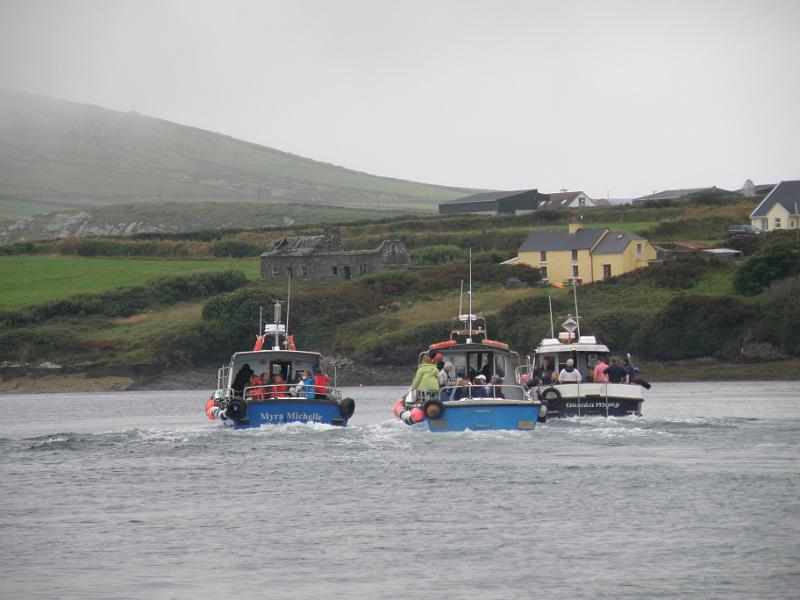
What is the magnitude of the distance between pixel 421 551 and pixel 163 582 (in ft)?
13.4

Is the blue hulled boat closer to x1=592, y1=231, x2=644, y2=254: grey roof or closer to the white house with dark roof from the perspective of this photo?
x1=592, y1=231, x2=644, y2=254: grey roof

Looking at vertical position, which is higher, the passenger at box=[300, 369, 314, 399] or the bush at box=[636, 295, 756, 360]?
the bush at box=[636, 295, 756, 360]

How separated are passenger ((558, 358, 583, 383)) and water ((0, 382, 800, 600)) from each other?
158cm

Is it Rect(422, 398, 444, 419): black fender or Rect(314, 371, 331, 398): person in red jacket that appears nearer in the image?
Rect(422, 398, 444, 419): black fender

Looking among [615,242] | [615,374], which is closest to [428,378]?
[615,374]

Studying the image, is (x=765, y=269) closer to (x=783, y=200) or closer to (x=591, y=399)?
(x=783, y=200)

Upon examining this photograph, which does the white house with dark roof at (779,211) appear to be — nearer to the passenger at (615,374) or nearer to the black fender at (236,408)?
the passenger at (615,374)

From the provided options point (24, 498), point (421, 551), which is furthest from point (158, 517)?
point (421, 551)

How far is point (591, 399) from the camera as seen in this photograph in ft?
139

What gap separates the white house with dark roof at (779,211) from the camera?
397ft

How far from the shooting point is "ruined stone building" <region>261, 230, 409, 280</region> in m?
117

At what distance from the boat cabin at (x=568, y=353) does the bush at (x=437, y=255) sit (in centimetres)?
7104

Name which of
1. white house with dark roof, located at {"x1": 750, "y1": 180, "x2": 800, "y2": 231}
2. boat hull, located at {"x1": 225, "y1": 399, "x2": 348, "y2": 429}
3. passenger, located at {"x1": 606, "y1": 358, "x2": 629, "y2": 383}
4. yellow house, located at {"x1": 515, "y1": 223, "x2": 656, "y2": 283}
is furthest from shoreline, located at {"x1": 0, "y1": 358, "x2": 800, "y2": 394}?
boat hull, located at {"x1": 225, "y1": 399, "x2": 348, "y2": 429}

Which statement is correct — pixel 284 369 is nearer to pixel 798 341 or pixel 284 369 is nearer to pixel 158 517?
pixel 158 517
